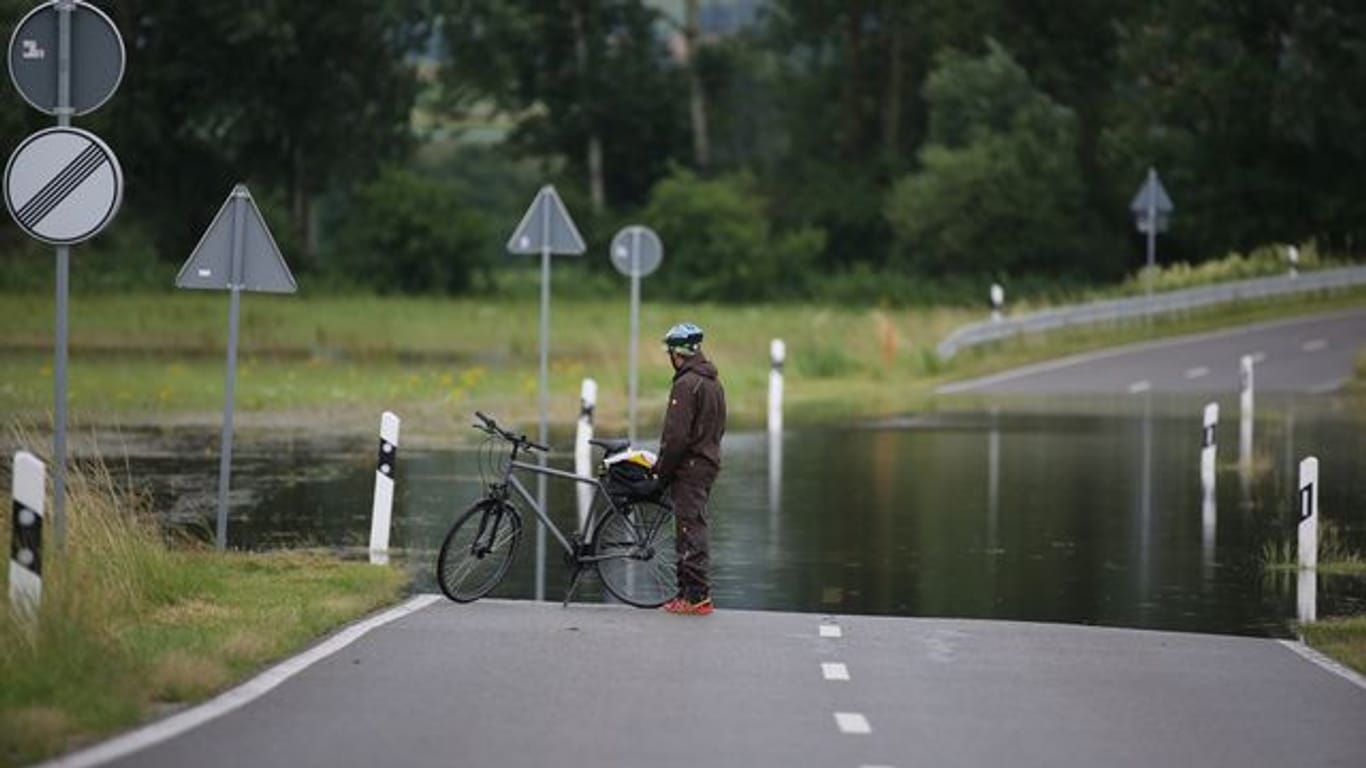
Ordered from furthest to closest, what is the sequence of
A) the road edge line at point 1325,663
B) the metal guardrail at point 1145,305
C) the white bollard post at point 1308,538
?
the metal guardrail at point 1145,305 < the white bollard post at point 1308,538 < the road edge line at point 1325,663

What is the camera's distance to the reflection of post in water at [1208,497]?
18609 mm

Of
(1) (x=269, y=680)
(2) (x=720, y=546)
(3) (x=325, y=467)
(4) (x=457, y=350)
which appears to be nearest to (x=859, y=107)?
(4) (x=457, y=350)

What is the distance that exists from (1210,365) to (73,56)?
3166 centimetres

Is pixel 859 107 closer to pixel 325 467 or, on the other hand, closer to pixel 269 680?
pixel 325 467

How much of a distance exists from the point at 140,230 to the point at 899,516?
5242cm

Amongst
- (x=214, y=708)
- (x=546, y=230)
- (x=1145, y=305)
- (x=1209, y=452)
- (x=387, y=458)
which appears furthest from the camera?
(x=1145, y=305)

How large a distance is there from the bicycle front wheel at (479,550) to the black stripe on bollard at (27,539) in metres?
4.10

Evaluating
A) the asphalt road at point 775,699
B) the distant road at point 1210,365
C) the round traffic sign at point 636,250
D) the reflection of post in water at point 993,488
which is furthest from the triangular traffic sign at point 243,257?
the distant road at point 1210,365

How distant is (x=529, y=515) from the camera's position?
22.1m

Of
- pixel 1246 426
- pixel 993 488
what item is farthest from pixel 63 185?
pixel 1246 426

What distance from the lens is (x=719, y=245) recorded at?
76.4 m

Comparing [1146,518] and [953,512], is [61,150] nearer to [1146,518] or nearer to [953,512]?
[953,512]

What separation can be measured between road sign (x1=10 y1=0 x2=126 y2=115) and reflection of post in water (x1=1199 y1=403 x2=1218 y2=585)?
26.3 feet

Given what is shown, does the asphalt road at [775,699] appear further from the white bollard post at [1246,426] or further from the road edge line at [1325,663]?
the white bollard post at [1246,426]
